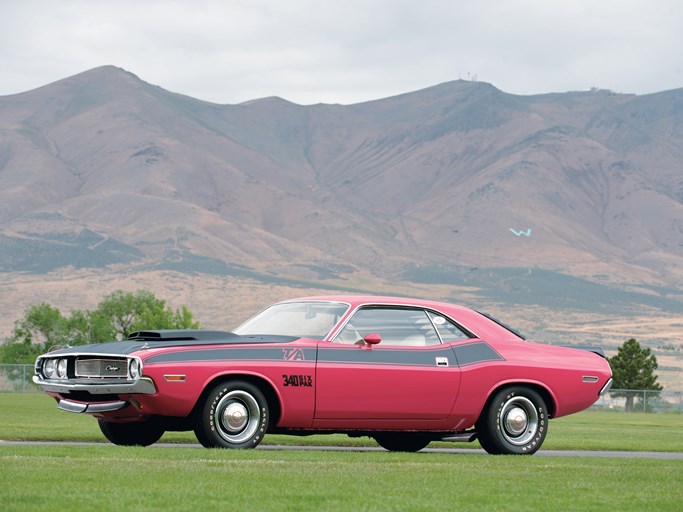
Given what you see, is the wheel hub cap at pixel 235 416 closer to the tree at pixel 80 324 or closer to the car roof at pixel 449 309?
the car roof at pixel 449 309

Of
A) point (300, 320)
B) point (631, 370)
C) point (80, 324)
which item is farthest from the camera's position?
point (80, 324)

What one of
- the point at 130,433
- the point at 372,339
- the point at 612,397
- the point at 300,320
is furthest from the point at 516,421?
the point at 612,397

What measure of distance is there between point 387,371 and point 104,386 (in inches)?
123

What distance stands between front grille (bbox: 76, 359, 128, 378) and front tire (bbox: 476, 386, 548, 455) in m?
4.26

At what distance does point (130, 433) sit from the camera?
49.4ft

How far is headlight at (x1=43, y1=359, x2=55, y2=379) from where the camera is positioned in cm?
1431

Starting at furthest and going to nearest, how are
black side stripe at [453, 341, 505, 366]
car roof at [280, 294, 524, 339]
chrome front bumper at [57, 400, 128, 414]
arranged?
1. black side stripe at [453, 341, 505, 366]
2. car roof at [280, 294, 524, 339]
3. chrome front bumper at [57, 400, 128, 414]

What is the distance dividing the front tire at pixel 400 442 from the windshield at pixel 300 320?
6.01 ft

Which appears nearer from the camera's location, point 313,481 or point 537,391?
point 313,481

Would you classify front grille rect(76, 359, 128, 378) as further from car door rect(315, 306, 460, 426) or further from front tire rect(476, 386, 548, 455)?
front tire rect(476, 386, 548, 455)

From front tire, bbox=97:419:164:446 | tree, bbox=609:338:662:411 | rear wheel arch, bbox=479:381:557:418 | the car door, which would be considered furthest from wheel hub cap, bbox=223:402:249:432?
tree, bbox=609:338:662:411

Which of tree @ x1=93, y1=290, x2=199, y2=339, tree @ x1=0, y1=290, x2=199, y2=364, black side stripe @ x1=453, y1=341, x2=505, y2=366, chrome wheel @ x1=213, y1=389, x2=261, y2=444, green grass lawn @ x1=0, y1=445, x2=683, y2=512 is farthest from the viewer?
tree @ x1=93, y1=290, x2=199, y2=339

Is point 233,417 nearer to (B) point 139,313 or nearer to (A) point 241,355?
(A) point 241,355

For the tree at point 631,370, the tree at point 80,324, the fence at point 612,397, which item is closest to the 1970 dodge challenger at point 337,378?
the fence at point 612,397
